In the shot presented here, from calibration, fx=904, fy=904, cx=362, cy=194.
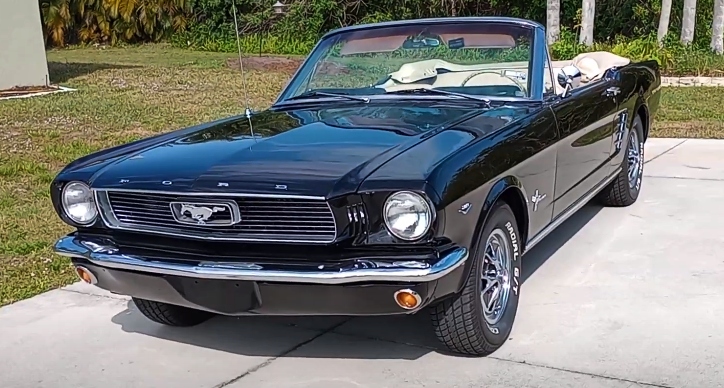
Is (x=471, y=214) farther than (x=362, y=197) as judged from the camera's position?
Yes

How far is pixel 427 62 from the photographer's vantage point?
512 centimetres

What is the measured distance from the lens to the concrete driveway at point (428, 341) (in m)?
3.88

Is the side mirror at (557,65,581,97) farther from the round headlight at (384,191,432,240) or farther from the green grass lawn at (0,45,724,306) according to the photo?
the green grass lawn at (0,45,724,306)

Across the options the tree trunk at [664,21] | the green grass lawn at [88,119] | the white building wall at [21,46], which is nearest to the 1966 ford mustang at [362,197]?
the green grass lawn at [88,119]

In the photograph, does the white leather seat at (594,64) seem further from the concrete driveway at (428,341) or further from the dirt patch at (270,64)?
the dirt patch at (270,64)

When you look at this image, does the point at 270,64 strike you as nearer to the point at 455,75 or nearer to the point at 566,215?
the point at 455,75

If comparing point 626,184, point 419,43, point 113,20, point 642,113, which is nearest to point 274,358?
point 419,43

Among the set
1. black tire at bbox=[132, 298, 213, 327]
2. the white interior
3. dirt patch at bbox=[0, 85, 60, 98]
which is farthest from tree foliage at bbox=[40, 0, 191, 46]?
black tire at bbox=[132, 298, 213, 327]

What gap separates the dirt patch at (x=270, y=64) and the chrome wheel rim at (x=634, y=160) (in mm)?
11812

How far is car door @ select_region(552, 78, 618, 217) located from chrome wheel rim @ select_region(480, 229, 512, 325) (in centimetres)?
78

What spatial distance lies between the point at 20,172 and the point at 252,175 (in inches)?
220

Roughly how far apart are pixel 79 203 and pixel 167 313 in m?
0.80

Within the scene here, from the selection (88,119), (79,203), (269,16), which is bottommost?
(88,119)

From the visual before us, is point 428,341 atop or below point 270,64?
atop
